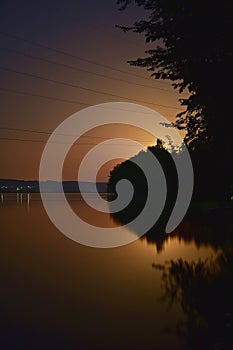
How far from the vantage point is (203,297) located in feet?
39.1

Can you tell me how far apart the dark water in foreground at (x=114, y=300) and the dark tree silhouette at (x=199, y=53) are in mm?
4099

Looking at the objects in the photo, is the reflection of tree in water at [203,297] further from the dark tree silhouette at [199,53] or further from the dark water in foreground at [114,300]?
Result: the dark tree silhouette at [199,53]

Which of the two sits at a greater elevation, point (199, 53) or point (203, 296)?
point (199, 53)

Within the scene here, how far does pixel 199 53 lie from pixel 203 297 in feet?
18.8

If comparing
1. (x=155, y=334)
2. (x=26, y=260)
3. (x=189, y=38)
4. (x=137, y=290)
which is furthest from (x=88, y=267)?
(x=189, y=38)

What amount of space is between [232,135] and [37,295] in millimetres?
6221

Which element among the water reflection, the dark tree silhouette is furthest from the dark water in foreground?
the dark tree silhouette

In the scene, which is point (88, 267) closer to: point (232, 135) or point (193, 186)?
point (232, 135)

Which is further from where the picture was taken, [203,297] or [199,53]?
→ [203,297]

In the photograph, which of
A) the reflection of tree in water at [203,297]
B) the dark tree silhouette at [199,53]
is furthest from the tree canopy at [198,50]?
the reflection of tree in water at [203,297]

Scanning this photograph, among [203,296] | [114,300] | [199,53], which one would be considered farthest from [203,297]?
[199,53]

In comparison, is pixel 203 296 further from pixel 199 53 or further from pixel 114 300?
pixel 199 53

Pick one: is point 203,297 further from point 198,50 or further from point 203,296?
point 198,50

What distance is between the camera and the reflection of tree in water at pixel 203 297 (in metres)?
8.38
